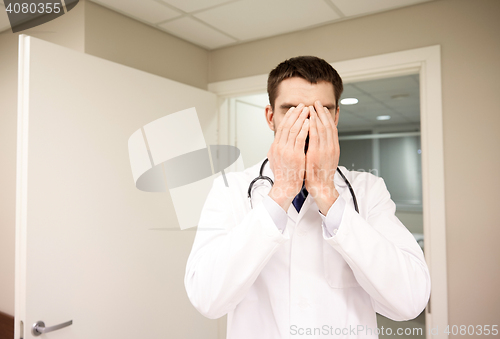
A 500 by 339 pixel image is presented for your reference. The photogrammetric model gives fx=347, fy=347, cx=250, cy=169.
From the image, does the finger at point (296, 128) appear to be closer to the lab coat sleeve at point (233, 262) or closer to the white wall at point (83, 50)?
the lab coat sleeve at point (233, 262)

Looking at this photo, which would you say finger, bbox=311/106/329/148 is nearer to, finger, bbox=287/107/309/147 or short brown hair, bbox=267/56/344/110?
finger, bbox=287/107/309/147

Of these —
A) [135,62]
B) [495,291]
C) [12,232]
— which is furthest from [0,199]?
[495,291]

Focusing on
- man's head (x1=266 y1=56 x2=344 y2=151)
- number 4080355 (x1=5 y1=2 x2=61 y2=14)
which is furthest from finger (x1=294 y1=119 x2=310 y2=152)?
number 4080355 (x1=5 y1=2 x2=61 y2=14)

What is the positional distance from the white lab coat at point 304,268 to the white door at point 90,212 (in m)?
0.82

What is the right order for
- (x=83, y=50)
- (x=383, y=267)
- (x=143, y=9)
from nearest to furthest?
(x=383, y=267), (x=83, y=50), (x=143, y=9)

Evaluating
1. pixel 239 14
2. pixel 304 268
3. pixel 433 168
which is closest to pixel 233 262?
pixel 304 268

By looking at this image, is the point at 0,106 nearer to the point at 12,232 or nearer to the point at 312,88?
the point at 12,232

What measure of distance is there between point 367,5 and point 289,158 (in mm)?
1398

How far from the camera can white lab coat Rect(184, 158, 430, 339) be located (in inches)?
32.8

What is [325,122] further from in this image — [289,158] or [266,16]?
[266,16]

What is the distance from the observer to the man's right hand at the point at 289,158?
33.7 inches

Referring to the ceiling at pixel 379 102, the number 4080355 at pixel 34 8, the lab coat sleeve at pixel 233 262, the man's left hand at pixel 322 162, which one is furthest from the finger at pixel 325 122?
the ceiling at pixel 379 102

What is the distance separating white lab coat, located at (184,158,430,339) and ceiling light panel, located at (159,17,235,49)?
4.38 feet

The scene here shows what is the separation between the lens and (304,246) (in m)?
1.00
